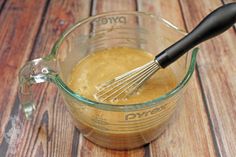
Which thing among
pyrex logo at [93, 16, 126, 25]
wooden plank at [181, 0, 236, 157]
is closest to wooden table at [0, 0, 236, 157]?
wooden plank at [181, 0, 236, 157]

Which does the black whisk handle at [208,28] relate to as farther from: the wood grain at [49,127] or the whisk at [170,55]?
the wood grain at [49,127]

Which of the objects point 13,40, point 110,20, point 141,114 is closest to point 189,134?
point 141,114

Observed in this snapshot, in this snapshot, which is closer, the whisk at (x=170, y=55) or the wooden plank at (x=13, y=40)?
the whisk at (x=170, y=55)

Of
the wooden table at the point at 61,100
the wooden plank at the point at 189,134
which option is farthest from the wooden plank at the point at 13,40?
the wooden plank at the point at 189,134

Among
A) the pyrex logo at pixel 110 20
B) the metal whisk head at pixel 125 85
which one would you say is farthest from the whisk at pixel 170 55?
the pyrex logo at pixel 110 20

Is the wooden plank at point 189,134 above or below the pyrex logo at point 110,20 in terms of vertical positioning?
below

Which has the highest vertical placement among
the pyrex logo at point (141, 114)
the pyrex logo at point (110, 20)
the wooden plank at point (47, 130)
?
the pyrex logo at point (110, 20)

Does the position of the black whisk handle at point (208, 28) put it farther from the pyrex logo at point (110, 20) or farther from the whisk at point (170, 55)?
the pyrex logo at point (110, 20)

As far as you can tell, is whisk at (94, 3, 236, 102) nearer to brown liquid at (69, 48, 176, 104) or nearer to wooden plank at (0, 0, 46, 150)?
brown liquid at (69, 48, 176, 104)

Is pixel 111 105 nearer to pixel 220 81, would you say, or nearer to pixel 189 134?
pixel 189 134
